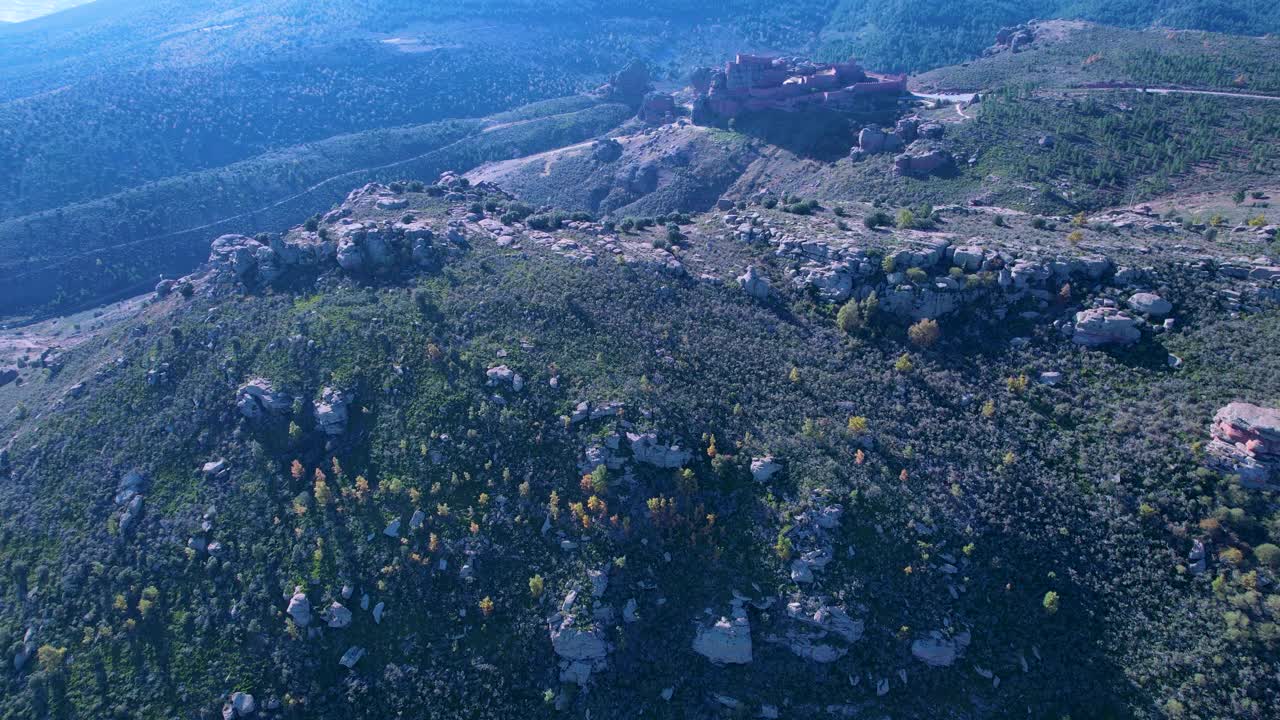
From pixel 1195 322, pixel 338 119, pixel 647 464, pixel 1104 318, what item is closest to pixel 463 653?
pixel 647 464

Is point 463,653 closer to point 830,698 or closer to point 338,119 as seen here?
point 830,698

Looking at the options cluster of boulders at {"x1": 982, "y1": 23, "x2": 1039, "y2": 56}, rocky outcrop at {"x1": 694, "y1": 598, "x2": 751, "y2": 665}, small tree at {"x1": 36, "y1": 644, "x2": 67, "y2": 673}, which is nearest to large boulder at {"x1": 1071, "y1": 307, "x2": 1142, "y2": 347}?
rocky outcrop at {"x1": 694, "y1": 598, "x2": 751, "y2": 665}

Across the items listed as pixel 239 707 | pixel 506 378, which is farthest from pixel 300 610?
pixel 506 378

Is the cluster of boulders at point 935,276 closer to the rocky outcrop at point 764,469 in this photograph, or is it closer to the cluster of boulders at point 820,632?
the rocky outcrop at point 764,469

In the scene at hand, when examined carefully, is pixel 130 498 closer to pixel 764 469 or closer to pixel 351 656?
pixel 351 656

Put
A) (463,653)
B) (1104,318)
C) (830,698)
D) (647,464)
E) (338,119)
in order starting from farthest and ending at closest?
(338,119) → (1104,318) → (647,464) → (463,653) → (830,698)
